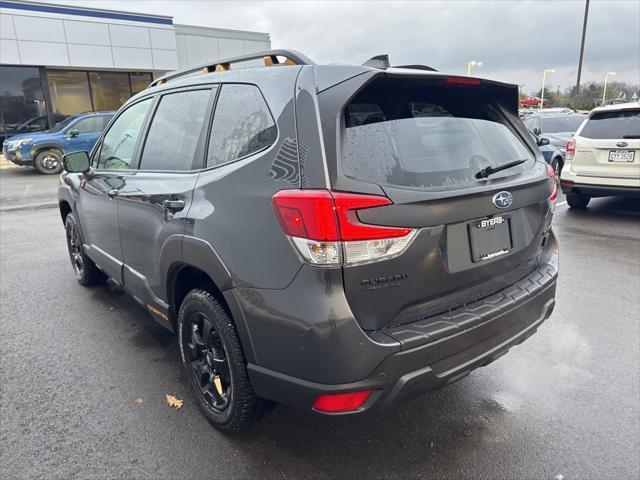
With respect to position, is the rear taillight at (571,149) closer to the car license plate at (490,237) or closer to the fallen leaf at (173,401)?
the car license plate at (490,237)

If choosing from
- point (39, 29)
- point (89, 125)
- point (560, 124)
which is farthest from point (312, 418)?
point (39, 29)

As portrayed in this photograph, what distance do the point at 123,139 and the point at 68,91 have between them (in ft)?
69.3

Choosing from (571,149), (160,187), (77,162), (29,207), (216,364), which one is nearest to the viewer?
(216,364)

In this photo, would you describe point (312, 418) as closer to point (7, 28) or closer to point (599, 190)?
point (599, 190)

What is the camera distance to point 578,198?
8.33 metres

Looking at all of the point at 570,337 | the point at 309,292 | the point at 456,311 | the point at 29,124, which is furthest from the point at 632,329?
the point at 29,124

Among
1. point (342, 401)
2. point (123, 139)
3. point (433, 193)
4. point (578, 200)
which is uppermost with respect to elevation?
point (123, 139)

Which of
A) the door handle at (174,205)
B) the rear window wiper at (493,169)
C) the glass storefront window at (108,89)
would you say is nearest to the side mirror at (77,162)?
the door handle at (174,205)

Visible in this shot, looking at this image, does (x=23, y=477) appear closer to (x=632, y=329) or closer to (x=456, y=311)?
(x=456, y=311)

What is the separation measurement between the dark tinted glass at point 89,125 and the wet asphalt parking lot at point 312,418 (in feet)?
39.2

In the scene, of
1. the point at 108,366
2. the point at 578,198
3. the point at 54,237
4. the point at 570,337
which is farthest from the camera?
→ the point at 578,198

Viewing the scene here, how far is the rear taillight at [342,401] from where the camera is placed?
77.7 inches

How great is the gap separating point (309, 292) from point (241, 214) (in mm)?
507

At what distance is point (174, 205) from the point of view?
8.63ft
